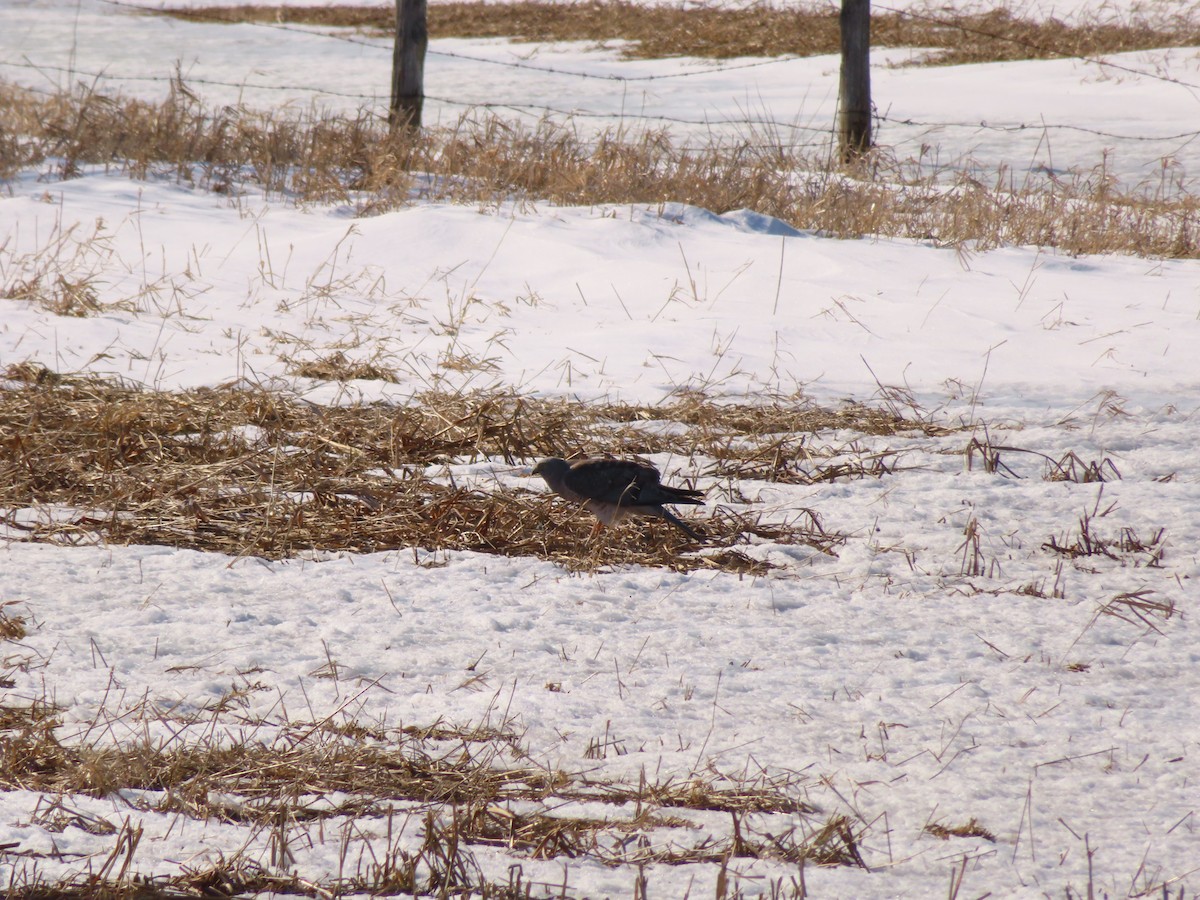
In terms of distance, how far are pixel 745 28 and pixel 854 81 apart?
15.0 meters

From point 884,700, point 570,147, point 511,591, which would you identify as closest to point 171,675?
point 511,591

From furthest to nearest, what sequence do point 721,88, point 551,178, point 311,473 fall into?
1. point 721,88
2. point 551,178
3. point 311,473

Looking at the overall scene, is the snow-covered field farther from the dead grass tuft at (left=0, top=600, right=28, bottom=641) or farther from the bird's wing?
the bird's wing

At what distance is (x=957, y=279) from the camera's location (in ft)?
22.6

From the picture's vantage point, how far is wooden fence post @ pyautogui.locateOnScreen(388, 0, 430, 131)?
971cm

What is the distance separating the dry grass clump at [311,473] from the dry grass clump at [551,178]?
12.6 ft

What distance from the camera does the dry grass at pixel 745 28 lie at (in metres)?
20.5

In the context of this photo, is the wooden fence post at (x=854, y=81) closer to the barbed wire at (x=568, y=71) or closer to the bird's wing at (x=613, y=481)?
the barbed wire at (x=568, y=71)

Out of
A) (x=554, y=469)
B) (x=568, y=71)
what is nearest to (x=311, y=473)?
(x=554, y=469)

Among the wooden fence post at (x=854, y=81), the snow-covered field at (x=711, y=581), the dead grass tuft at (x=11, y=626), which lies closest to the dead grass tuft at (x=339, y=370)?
A: the snow-covered field at (x=711, y=581)

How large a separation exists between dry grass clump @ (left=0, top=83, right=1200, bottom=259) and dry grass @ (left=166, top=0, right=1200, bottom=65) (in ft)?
31.7

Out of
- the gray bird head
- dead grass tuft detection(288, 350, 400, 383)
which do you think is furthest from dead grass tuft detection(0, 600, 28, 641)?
dead grass tuft detection(288, 350, 400, 383)

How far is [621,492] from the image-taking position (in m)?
3.36

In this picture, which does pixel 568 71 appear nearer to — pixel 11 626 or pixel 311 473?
pixel 311 473
